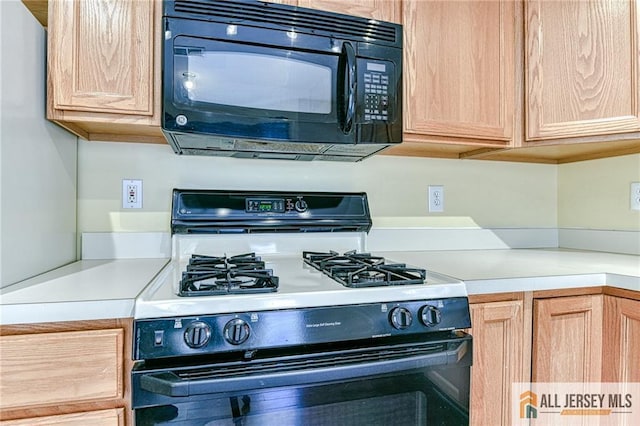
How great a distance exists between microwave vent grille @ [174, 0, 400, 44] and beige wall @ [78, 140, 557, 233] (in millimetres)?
523

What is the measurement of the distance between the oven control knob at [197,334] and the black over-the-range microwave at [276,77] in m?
0.57

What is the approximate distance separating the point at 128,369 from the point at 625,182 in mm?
1913

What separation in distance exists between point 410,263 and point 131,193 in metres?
1.04

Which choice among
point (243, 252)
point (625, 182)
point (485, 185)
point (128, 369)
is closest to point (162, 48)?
point (243, 252)

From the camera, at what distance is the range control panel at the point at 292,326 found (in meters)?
0.79

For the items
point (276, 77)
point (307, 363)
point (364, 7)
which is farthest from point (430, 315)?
point (364, 7)

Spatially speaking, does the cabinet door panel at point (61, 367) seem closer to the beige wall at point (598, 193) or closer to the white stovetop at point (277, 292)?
the white stovetop at point (277, 292)

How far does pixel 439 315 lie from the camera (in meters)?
0.96

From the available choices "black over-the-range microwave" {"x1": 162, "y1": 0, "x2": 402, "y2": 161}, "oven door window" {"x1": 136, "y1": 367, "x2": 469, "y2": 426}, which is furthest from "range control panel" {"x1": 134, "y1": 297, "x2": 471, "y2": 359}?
"black over-the-range microwave" {"x1": 162, "y1": 0, "x2": 402, "y2": 161}

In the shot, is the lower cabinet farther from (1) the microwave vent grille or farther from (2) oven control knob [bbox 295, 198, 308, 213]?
(1) the microwave vent grille

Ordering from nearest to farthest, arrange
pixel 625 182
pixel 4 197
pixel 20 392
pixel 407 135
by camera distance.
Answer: pixel 20 392
pixel 4 197
pixel 407 135
pixel 625 182

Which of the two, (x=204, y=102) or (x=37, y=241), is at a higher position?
(x=204, y=102)

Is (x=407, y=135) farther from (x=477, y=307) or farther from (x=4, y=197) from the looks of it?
(x=4, y=197)

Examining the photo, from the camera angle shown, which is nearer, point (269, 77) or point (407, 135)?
point (269, 77)
